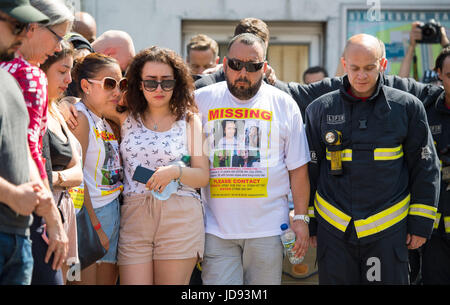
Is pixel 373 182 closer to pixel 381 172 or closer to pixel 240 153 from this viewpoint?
pixel 381 172

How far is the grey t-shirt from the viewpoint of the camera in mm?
2398

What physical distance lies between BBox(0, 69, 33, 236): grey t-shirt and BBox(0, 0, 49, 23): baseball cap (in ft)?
0.81

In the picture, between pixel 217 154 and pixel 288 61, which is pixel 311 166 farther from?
pixel 288 61

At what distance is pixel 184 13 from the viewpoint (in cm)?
771

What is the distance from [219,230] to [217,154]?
0.49m

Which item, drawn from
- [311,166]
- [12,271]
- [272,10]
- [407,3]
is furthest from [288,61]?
[12,271]

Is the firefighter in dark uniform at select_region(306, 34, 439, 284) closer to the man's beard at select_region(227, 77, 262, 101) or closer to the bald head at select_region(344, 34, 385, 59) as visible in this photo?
the bald head at select_region(344, 34, 385, 59)

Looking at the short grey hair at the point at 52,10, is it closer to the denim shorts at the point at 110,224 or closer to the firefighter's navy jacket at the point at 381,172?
the denim shorts at the point at 110,224

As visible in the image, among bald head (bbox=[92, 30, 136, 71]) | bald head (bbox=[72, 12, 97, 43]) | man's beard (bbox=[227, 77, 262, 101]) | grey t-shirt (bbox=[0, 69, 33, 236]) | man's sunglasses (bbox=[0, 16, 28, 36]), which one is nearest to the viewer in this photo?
grey t-shirt (bbox=[0, 69, 33, 236])

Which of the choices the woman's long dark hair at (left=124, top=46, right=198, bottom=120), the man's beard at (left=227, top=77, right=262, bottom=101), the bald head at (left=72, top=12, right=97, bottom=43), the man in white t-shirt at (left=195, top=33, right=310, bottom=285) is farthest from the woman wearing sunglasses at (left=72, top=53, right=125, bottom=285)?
the bald head at (left=72, top=12, right=97, bottom=43)

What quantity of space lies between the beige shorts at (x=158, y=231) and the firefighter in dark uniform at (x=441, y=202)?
1.97m

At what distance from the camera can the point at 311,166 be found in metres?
4.05

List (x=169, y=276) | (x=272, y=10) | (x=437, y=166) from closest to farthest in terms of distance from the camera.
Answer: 1. (x=169, y=276)
2. (x=437, y=166)
3. (x=272, y=10)

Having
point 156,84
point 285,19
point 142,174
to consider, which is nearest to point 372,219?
point 142,174
